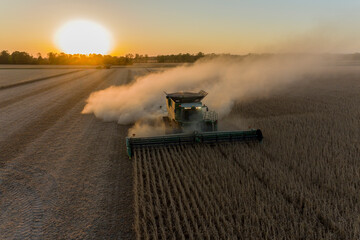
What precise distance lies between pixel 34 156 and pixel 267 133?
450 inches

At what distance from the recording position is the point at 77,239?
530cm

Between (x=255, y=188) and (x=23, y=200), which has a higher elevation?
(x=255, y=188)

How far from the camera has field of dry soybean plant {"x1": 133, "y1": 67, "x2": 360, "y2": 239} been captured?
5348mm

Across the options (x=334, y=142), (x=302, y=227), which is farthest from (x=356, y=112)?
(x=302, y=227)

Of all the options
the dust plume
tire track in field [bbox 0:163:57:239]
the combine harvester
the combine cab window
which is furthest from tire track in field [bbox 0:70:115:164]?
the combine cab window

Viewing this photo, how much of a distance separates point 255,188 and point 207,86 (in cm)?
2042

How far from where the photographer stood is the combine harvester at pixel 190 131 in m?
10.2

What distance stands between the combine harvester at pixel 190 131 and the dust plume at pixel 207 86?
12.4ft

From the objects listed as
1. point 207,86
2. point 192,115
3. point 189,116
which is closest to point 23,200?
point 189,116

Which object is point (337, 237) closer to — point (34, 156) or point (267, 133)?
point (267, 133)

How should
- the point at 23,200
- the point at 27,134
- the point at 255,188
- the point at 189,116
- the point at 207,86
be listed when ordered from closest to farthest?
the point at 23,200 → the point at 255,188 → the point at 189,116 → the point at 27,134 → the point at 207,86

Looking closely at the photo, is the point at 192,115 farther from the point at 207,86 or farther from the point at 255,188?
the point at 207,86

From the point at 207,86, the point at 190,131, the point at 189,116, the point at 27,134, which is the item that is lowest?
the point at 27,134

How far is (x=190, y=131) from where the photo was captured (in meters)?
11.2
